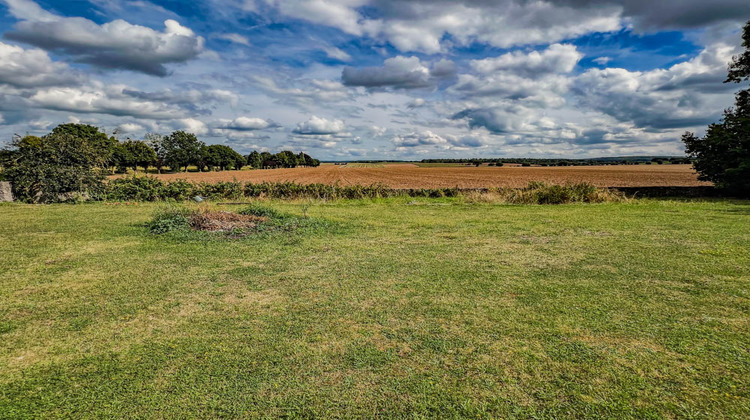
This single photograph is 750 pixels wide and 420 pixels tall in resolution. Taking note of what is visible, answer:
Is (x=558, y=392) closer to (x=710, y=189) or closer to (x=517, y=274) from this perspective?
(x=517, y=274)

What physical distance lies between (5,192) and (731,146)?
39738 mm

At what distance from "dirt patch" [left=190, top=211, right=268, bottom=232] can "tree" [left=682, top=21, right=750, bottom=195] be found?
26.0 m

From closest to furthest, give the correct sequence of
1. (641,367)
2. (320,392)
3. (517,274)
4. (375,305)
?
1. (320,392)
2. (641,367)
3. (375,305)
4. (517,274)

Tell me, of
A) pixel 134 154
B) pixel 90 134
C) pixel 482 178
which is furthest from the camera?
pixel 134 154

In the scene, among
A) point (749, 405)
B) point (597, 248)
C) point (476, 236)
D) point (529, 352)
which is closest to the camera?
point (749, 405)

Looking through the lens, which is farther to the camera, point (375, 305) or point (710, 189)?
point (710, 189)

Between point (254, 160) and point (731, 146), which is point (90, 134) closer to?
point (254, 160)

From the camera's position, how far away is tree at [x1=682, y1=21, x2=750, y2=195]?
21.8 m

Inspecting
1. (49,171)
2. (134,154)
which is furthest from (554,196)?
(134,154)

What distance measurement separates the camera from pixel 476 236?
34.6ft

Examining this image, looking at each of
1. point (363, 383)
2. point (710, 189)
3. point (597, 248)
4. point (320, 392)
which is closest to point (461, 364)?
point (363, 383)

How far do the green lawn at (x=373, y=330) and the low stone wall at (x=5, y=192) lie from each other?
38.1ft

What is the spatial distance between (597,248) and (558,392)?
6816 mm

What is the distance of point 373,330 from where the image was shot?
177 inches
